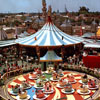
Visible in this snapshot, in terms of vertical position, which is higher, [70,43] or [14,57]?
[70,43]

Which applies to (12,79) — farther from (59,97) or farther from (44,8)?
(44,8)

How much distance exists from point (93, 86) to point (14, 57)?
972 centimetres

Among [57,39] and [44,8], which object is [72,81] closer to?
[57,39]

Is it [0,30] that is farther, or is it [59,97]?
[0,30]

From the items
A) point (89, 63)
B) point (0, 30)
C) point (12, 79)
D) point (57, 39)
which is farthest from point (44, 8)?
point (12, 79)

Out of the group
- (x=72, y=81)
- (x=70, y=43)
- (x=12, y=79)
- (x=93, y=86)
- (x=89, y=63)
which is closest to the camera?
(x=93, y=86)

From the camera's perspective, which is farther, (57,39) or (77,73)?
(57,39)

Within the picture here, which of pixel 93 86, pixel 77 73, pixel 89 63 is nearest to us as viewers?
pixel 93 86

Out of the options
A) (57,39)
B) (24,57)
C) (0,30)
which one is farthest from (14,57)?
(0,30)

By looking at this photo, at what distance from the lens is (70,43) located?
17859 millimetres

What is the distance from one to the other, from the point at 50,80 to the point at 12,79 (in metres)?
2.59

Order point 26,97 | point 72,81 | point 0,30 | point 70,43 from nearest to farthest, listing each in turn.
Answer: point 26,97 < point 72,81 < point 70,43 < point 0,30

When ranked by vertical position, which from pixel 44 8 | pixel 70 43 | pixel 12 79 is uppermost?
pixel 44 8

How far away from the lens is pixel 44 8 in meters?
39.0
